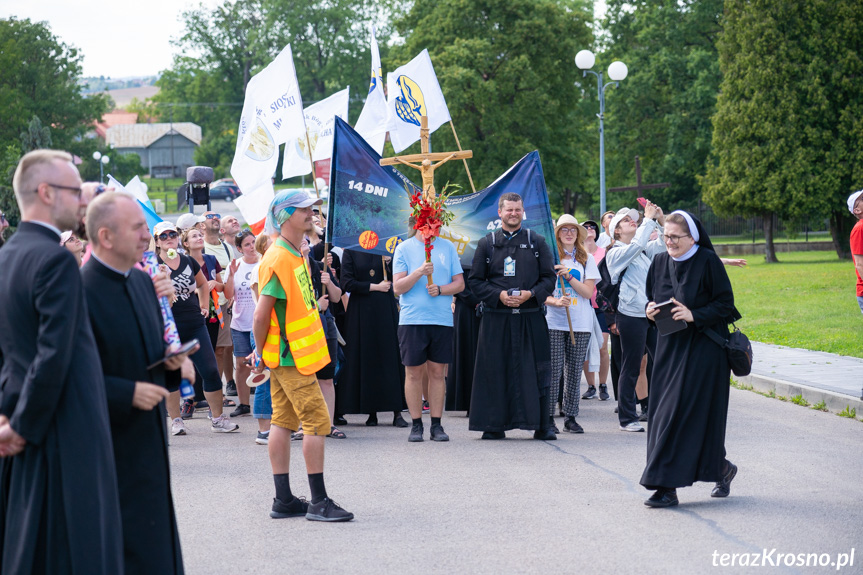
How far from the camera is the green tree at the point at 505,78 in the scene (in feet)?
147

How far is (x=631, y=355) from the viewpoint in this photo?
9.71m

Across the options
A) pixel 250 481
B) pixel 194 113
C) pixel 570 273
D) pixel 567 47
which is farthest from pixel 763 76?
pixel 194 113

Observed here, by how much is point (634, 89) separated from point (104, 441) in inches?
1955

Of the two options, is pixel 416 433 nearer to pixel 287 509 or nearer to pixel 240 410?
pixel 240 410

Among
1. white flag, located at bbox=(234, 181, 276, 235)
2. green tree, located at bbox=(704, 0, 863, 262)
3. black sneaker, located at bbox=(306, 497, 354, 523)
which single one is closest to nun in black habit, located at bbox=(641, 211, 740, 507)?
black sneaker, located at bbox=(306, 497, 354, 523)

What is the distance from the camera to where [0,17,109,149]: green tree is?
65000 mm

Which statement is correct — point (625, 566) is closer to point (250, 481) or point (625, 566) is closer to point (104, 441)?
point (104, 441)

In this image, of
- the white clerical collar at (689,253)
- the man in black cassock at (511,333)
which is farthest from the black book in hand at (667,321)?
the man in black cassock at (511,333)

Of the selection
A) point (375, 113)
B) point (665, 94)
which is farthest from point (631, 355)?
point (665, 94)

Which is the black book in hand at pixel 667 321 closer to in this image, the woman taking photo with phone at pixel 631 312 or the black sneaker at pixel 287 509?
the black sneaker at pixel 287 509

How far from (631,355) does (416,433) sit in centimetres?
218

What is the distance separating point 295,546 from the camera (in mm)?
5844

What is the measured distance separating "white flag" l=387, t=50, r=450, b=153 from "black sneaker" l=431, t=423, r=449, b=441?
5.41m

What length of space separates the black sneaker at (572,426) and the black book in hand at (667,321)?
10.2 ft
